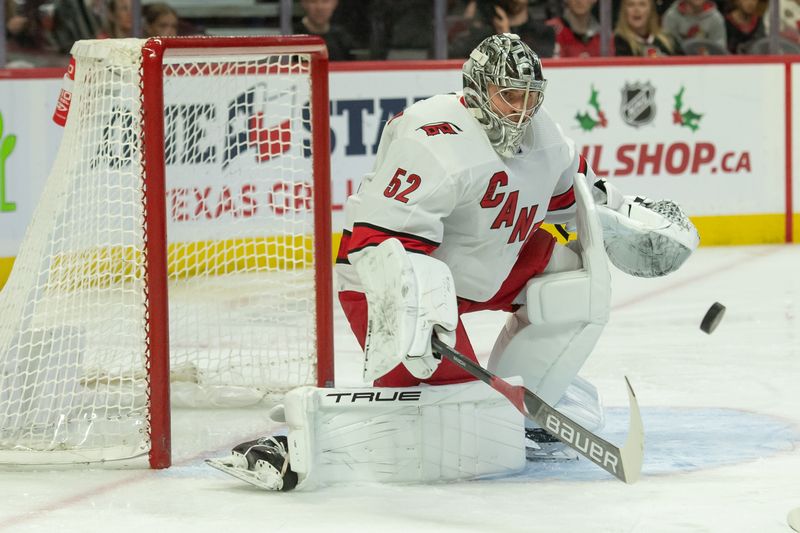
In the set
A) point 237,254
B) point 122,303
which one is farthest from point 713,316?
point 237,254

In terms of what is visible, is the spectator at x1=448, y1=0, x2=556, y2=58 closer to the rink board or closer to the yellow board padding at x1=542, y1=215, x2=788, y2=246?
the rink board

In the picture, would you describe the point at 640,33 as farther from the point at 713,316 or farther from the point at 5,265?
the point at 713,316

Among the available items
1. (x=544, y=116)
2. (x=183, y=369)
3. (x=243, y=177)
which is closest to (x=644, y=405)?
(x=544, y=116)

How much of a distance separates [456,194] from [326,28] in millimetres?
3458

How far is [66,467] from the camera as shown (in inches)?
122

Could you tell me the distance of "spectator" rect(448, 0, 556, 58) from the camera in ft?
20.8

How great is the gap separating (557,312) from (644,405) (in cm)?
67

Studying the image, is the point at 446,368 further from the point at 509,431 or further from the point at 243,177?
the point at 243,177

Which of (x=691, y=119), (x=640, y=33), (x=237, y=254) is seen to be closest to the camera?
(x=237, y=254)

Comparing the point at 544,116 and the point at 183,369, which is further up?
the point at 544,116

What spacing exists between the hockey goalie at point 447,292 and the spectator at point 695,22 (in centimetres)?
363

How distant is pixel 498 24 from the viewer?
6352 mm

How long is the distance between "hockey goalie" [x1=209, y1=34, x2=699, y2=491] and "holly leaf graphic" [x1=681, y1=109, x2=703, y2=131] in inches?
133

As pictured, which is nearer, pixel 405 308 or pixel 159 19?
pixel 405 308
